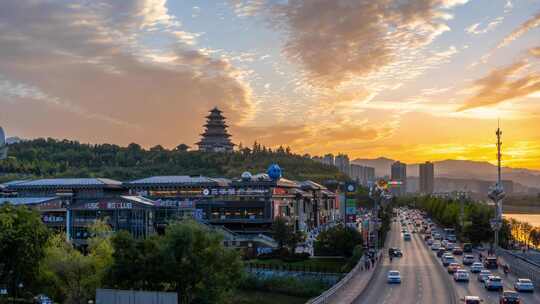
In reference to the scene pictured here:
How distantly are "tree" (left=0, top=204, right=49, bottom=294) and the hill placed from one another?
99.2 m

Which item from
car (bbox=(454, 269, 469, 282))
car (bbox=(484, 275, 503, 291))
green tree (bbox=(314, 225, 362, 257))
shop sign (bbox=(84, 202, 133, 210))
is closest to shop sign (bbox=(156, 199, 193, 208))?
shop sign (bbox=(84, 202, 133, 210))

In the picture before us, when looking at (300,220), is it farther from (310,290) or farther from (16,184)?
(310,290)

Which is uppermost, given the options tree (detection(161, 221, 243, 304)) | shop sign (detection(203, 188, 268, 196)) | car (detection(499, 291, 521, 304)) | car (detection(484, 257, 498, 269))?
shop sign (detection(203, 188, 268, 196))

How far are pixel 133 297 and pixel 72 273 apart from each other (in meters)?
6.19

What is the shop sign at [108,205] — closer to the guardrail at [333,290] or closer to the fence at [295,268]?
the fence at [295,268]

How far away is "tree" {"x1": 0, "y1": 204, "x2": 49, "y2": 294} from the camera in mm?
39312

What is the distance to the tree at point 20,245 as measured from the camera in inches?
1548

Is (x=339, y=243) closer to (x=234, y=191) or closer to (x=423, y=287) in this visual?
(x=423, y=287)

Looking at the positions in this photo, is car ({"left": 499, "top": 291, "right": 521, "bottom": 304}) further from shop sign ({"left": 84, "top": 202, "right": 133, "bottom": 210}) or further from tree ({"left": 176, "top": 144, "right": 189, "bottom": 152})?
tree ({"left": 176, "top": 144, "right": 189, "bottom": 152})

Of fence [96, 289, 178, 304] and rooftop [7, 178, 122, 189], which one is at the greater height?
rooftop [7, 178, 122, 189]

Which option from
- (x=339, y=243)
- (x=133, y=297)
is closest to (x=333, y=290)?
(x=133, y=297)

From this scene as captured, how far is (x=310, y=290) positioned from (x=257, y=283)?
17.7 feet

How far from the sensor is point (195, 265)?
39125 millimetres

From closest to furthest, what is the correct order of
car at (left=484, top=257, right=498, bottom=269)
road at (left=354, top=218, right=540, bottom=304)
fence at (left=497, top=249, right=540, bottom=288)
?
1. road at (left=354, top=218, right=540, bottom=304)
2. fence at (left=497, top=249, right=540, bottom=288)
3. car at (left=484, top=257, right=498, bottom=269)
